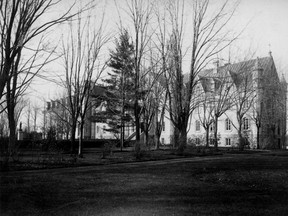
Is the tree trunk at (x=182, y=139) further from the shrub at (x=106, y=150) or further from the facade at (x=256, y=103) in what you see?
the facade at (x=256, y=103)

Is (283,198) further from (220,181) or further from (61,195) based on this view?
(61,195)

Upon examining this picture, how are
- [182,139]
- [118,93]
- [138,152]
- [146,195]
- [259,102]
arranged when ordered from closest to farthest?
1. [146,195]
2. [138,152]
3. [182,139]
4. [118,93]
5. [259,102]

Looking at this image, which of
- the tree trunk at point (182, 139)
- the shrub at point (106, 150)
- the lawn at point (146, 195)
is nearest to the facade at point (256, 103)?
the tree trunk at point (182, 139)

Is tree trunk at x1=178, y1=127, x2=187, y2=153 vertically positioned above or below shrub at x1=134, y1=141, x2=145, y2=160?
above

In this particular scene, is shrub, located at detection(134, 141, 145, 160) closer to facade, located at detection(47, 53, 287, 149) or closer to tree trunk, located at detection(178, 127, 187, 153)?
tree trunk, located at detection(178, 127, 187, 153)

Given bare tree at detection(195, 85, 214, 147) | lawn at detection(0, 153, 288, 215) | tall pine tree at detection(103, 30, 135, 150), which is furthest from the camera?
tall pine tree at detection(103, 30, 135, 150)

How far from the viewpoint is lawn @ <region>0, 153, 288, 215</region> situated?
5891 mm

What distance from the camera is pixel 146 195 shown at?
7.11 m

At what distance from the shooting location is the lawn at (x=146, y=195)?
5891 millimetres

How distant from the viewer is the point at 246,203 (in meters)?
6.52

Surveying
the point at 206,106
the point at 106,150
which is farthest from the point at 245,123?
the point at 106,150

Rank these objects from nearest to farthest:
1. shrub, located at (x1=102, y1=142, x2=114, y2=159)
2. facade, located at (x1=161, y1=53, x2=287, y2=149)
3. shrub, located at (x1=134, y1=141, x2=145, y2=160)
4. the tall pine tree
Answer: shrub, located at (x1=134, y1=141, x2=145, y2=160)
shrub, located at (x1=102, y1=142, x2=114, y2=159)
the tall pine tree
facade, located at (x1=161, y1=53, x2=287, y2=149)

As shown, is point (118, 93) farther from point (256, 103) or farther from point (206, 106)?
point (256, 103)

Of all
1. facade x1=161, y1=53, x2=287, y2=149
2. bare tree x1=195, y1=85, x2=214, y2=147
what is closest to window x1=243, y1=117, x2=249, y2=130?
facade x1=161, y1=53, x2=287, y2=149
